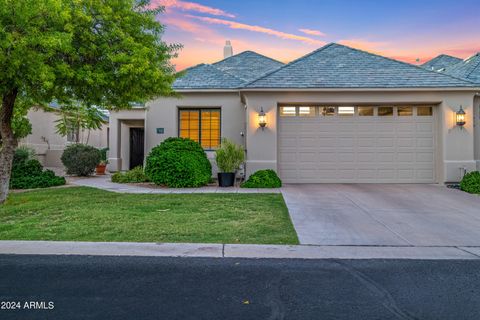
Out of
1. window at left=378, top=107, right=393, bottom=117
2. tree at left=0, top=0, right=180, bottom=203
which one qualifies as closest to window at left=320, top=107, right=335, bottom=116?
window at left=378, top=107, right=393, bottom=117

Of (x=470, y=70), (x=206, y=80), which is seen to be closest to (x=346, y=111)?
(x=470, y=70)

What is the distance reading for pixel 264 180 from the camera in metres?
12.0

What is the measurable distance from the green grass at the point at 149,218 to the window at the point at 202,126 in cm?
536

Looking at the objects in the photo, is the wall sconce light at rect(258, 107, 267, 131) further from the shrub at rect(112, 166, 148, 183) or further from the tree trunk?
the tree trunk

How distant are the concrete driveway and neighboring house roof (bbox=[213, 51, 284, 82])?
772cm

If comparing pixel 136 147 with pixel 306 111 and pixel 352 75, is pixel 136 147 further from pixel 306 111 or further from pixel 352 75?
pixel 352 75

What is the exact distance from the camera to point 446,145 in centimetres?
1227

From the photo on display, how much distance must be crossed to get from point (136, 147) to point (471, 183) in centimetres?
1565

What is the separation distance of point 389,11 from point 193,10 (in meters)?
7.94

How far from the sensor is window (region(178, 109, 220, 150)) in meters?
15.4

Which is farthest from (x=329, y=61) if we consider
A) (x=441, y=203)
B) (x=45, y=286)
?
(x=45, y=286)

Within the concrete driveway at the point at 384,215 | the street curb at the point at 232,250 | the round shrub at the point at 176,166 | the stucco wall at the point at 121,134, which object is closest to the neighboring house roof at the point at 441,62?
the concrete driveway at the point at 384,215

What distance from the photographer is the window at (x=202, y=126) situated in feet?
50.5

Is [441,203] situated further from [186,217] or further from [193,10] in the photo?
[193,10]
